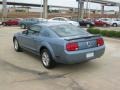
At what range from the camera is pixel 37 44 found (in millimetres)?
8477

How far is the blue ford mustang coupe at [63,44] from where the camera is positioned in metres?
7.17

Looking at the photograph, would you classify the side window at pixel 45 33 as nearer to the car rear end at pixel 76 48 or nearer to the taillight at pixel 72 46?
the car rear end at pixel 76 48

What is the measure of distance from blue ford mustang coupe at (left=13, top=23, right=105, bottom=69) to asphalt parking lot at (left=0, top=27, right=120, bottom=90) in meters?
0.41

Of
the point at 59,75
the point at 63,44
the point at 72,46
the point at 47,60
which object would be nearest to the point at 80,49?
the point at 72,46

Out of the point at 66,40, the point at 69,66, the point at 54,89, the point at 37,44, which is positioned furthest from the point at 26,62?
the point at 54,89

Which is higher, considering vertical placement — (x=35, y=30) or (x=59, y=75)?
(x=35, y=30)

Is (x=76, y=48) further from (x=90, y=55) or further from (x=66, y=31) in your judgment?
(x=66, y=31)

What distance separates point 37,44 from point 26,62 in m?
0.87

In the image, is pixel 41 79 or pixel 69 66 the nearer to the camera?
pixel 41 79

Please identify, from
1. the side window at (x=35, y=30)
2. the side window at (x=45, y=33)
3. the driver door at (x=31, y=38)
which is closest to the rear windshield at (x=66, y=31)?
the side window at (x=45, y=33)

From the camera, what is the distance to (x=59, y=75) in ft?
23.6

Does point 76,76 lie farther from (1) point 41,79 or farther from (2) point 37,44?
(2) point 37,44

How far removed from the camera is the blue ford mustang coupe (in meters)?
7.17

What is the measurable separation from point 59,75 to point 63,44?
2.99ft
